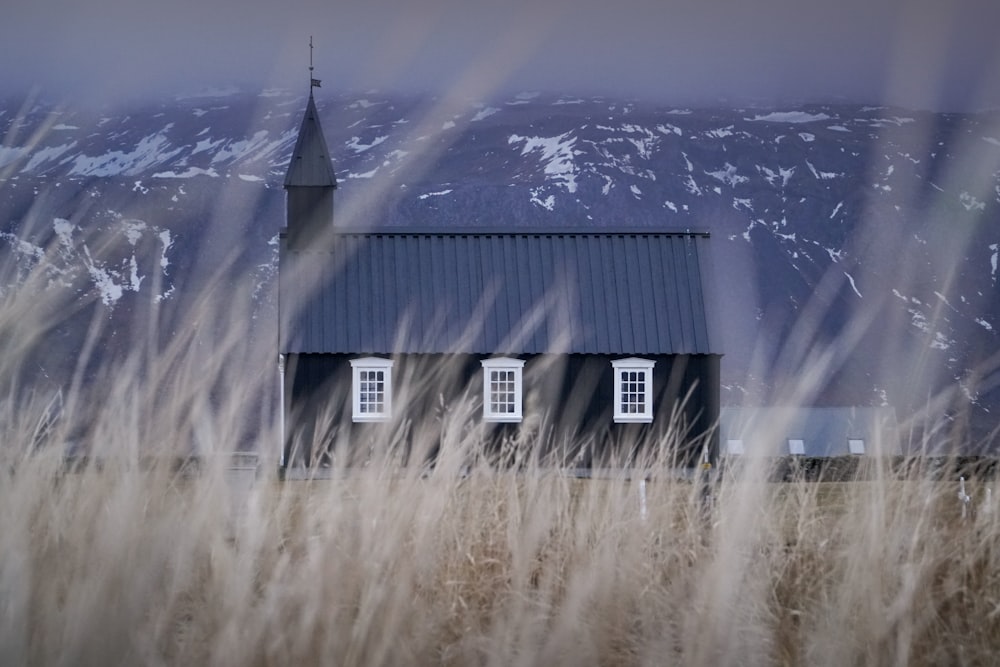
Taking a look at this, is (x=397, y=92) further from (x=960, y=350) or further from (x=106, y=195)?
(x=960, y=350)

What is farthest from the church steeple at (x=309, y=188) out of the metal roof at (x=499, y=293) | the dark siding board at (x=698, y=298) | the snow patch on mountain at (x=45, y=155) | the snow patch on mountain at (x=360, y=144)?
the snow patch on mountain at (x=45, y=155)

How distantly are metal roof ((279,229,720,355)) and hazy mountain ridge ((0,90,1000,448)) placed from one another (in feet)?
303

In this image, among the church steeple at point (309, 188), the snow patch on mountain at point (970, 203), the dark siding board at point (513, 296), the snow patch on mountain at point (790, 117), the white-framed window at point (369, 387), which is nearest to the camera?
the white-framed window at point (369, 387)

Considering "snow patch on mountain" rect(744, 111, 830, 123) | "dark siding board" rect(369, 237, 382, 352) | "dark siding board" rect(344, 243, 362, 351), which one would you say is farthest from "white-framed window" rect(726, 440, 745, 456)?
"snow patch on mountain" rect(744, 111, 830, 123)

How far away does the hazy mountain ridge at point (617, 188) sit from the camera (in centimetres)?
13150

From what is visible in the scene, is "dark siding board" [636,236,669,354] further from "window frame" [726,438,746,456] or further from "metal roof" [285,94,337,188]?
"window frame" [726,438,746,456]

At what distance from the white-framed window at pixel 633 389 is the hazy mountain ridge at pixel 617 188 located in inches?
3678

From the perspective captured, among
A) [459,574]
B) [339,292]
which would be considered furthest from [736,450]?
[339,292]

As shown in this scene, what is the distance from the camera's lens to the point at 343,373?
74.8 ft

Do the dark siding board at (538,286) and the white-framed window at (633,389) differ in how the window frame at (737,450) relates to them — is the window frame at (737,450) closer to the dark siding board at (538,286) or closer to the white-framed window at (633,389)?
the white-framed window at (633,389)

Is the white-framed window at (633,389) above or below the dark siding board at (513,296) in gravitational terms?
below

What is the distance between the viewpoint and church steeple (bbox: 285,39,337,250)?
80.9 ft

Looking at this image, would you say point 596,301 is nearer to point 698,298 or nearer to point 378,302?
point 698,298

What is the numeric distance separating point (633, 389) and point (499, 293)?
10.7 feet
